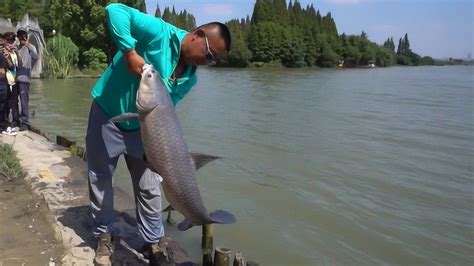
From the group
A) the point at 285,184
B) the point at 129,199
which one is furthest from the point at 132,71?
the point at 285,184

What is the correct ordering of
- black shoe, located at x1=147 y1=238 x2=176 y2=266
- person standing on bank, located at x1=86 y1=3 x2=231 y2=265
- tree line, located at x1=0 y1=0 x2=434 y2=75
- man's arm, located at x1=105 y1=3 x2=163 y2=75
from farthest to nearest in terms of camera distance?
tree line, located at x1=0 y1=0 x2=434 y2=75, black shoe, located at x1=147 y1=238 x2=176 y2=266, person standing on bank, located at x1=86 y1=3 x2=231 y2=265, man's arm, located at x1=105 y1=3 x2=163 y2=75

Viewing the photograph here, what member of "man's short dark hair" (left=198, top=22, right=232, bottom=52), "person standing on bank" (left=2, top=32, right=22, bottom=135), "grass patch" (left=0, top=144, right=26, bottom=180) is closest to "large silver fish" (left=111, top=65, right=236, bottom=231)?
"man's short dark hair" (left=198, top=22, right=232, bottom=52)

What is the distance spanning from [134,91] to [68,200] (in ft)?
9.16

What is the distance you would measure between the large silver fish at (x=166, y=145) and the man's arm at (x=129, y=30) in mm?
106

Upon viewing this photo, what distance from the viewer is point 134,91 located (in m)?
3.65

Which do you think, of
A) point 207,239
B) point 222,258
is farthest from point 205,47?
point 207,239

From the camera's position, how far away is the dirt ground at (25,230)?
4273 mm

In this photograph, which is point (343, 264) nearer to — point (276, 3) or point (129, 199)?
point (129, 199)

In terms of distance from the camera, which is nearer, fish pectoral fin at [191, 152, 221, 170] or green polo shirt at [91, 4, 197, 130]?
green polo shirt at [91, 4, 197, 130]

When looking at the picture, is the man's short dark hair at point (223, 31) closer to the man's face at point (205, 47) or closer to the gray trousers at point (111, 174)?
the man's face at point (205, 47)

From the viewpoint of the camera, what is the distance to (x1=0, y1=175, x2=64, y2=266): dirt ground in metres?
4.27

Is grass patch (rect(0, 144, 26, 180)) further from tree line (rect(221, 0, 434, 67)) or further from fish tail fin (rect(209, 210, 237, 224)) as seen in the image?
tree line (rect(221, 0, 434, 67))

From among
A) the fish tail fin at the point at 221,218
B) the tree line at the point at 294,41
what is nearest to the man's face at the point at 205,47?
the fish tail fin at the point at 221,218

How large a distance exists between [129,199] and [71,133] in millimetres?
8437
